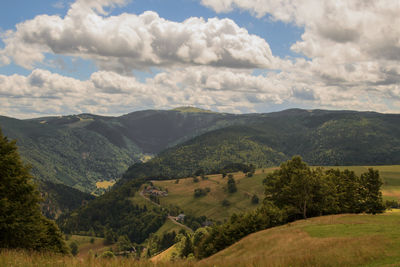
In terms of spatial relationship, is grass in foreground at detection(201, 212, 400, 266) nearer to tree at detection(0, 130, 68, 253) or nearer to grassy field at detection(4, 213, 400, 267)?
grassy field at detection(4, 213, 400, 267)

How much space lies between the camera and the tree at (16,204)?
36.7 meters

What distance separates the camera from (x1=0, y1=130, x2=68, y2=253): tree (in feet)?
120

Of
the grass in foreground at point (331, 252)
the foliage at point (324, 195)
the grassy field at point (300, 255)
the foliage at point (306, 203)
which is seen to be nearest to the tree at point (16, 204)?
the grassy field at point (300, 255)

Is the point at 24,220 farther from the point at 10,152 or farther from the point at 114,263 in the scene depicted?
the point at 114,263

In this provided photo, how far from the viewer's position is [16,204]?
125 feet

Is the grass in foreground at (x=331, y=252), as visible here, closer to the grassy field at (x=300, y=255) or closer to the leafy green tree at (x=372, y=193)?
the grassy field at (x=300, y=255)

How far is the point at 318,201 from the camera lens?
75.1m

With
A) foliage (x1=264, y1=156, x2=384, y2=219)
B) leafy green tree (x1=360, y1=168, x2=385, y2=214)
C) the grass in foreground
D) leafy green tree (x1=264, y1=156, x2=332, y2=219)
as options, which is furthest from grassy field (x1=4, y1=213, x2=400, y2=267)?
leafy green tree (x1=360, y1=168, x2=385, y2=214)

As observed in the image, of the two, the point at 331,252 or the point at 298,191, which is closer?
the point at 331,252

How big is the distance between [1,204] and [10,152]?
29.8 feet

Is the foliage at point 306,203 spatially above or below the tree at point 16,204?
below

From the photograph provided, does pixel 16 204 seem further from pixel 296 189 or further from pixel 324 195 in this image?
pixel 324 195

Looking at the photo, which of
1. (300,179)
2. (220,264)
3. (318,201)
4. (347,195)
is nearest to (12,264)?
(220,264)

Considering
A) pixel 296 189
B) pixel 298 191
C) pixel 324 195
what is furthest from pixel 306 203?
pixel 324 195
